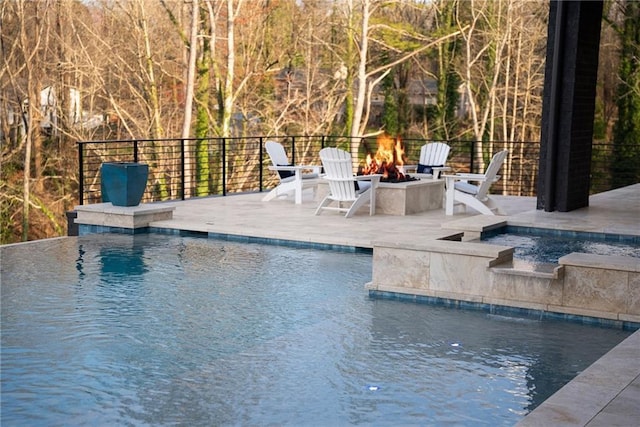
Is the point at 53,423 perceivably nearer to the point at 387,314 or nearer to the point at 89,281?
the point at 387,314

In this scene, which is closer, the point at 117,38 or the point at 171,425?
the point at 171,425

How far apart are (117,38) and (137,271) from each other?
686 inches

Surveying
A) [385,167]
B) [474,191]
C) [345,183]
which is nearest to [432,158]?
[385,167]

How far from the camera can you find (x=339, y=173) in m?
10.2

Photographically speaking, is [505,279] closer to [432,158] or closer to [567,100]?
[567,100]

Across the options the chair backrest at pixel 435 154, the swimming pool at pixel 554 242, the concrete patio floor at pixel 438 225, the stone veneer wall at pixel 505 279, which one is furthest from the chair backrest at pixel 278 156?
the stone veneer wall at pixel 505 279

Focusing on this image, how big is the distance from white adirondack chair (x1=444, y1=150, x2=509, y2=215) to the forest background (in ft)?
43.4

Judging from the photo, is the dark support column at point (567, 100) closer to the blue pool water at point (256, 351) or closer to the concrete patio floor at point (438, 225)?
the concrete patio floor at point (438, 225)

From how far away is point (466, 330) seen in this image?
18.7ft

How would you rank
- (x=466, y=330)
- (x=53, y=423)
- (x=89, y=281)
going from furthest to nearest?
(x=89, y=281)
(x=466, y=330)
(x=53, y=423)

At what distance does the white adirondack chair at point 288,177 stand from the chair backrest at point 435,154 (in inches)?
61.9

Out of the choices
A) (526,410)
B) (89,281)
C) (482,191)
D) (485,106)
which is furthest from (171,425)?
(485,106)

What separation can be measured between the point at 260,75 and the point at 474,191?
50.2ft

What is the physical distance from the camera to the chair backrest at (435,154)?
40.4 feet
